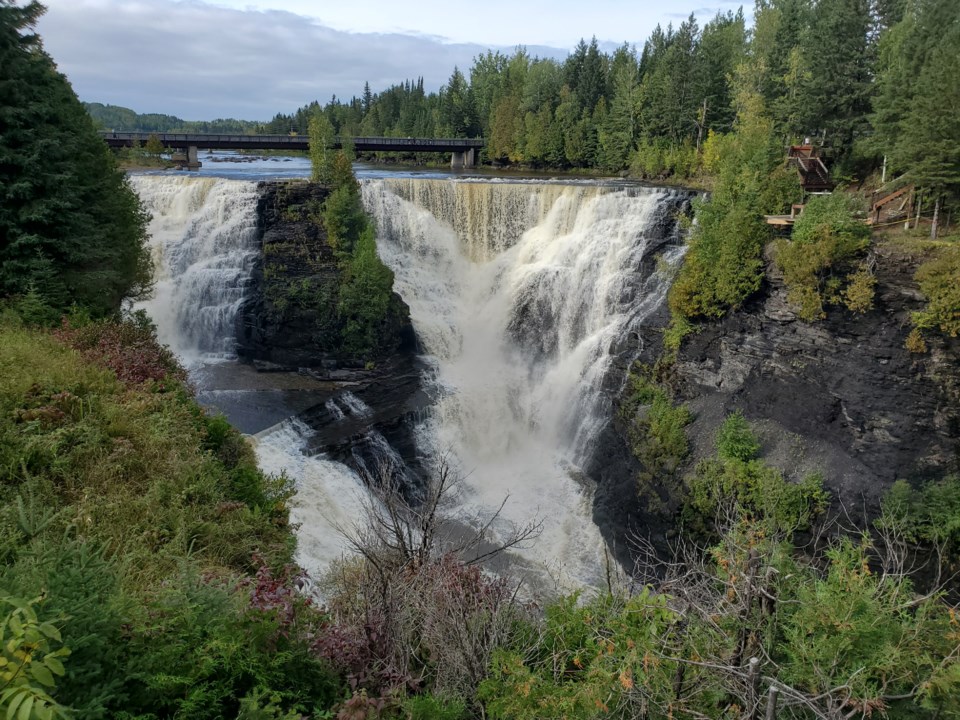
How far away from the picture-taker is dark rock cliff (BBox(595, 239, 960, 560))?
15.7 m

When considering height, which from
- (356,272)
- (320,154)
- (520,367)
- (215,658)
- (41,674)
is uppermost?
(320,154)

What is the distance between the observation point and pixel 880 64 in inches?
1180

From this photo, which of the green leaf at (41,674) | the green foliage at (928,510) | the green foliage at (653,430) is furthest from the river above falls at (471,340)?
the green leaf at (41,674)

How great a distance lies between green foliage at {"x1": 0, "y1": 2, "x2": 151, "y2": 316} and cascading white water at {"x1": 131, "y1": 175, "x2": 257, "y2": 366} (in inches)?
418

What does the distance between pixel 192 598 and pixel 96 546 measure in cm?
216

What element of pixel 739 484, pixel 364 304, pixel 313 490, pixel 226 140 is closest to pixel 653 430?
pixel 739 484

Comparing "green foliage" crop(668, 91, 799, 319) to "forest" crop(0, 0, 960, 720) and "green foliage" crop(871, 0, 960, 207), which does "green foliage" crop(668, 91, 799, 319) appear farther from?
"green foliage" crop(871, 0, 960, 207)

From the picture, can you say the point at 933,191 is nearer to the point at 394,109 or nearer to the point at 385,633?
the point at 385,633

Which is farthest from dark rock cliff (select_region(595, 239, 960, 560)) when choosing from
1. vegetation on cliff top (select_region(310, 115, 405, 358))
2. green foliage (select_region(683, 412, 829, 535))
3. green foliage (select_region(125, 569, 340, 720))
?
green foliage (select_region(125, 569, 340, 720))

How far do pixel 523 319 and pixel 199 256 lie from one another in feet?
49.7

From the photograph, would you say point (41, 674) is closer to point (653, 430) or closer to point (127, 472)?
point (127, 472)

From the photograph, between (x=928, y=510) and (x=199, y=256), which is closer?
(x=928, y=510)

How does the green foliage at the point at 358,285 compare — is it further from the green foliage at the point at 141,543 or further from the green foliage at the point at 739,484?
the green foliage at the point at 739,484

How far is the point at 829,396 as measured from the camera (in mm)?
A: 17188
